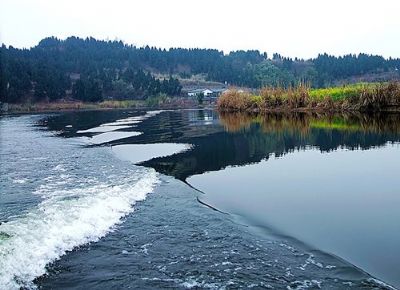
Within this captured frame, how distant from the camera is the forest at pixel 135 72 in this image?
304ft

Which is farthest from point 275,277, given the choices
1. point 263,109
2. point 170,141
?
point 263,109

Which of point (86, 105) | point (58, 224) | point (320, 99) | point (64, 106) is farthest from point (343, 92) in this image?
point (64, 106)

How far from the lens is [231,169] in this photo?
1184cm

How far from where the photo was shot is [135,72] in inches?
6043

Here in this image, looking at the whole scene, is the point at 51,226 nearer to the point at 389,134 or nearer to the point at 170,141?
the point at 170,141

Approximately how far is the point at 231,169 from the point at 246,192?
2633 mm

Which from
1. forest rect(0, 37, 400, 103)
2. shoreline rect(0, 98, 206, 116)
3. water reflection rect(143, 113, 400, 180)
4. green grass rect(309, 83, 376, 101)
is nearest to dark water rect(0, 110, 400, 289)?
water reflection rect(143, 113, 400, 180)

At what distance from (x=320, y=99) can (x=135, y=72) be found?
125335 mm

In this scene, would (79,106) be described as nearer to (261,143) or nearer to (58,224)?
(261,143)

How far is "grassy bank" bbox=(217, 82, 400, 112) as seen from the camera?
30516 millimetres

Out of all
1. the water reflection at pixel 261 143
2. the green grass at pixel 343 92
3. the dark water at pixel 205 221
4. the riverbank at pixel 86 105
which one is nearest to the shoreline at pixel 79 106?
the riverbank at pixel 86 105

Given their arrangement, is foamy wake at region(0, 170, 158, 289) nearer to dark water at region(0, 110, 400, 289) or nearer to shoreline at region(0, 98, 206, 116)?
dark water at region(0, 110, 400, 289)

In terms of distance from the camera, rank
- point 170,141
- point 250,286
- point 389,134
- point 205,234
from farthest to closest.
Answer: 1. point 170,141
2. point 389,134
3. point 205,234
4. point 250,286

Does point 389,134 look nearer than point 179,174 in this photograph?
No
